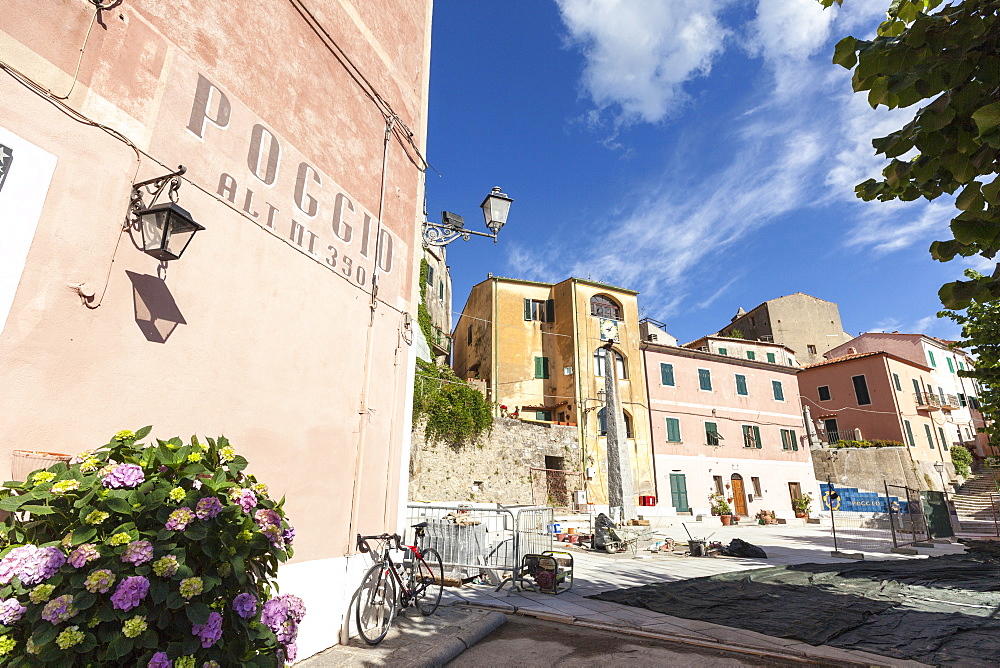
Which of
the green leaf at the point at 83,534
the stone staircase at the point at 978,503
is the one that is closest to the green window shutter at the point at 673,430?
the stone staircase at the point at 978,503

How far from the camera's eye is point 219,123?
4.24m

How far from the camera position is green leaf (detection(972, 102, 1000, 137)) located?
2.22 m

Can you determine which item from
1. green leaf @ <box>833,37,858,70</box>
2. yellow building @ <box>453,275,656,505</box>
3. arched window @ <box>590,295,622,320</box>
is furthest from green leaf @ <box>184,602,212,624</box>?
arched window @ <box>590,295,622,320</box>

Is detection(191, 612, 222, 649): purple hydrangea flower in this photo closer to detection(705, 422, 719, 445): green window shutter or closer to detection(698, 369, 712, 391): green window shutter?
detection(705, 422, 719, 445): green window shutter

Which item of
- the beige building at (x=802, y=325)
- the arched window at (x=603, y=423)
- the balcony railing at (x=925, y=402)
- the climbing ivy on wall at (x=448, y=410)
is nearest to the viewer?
the climbing ivy on wall at (x=448, y=410)

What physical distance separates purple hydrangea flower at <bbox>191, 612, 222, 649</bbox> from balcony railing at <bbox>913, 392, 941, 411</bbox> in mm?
41534

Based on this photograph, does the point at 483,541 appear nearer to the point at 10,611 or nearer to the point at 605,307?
the point at 10,611

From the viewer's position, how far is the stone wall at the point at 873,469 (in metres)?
28.8

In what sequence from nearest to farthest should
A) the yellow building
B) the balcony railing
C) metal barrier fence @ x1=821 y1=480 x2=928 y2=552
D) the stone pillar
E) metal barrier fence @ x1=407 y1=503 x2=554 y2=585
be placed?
metal barrier fence @ x1=407 y1=503 x2=554 y2=585, the stone pillar, metal barrier fence @ x1=821 y1=480 x2=928 y2=552, the yellow building, the balcony railing

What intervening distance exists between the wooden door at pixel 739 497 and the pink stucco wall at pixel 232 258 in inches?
982

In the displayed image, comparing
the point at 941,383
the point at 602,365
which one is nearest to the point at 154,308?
the point at 602,365

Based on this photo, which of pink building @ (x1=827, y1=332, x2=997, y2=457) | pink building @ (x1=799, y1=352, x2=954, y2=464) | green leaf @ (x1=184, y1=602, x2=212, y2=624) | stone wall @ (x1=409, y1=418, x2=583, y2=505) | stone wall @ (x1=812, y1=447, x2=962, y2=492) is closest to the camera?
green leaf @ (x1=184, y1=602, x2=212, y2=624)

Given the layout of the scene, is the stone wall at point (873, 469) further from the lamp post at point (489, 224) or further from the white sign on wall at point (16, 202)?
the white sign on wall at point (16, 202)

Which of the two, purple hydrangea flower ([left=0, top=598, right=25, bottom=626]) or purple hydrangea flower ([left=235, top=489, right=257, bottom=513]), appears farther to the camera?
purple hydrangea flower ([left=235, top=489, right=257, bottom=513])
